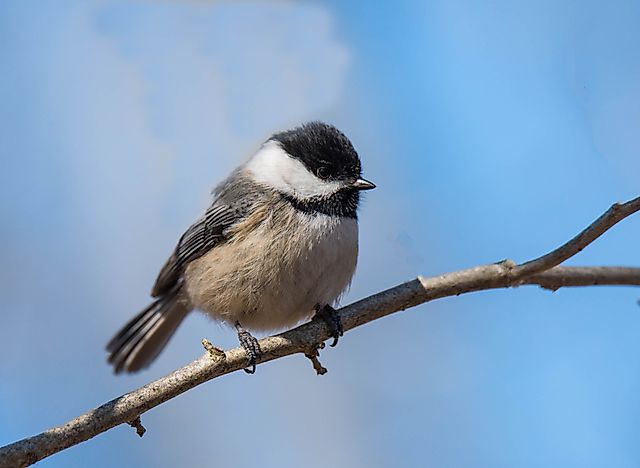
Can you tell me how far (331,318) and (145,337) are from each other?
1.14m

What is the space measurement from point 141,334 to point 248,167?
0.88 m

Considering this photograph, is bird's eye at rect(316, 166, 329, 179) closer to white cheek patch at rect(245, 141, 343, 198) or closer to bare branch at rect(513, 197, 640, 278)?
white cheek patch at rect(245, 141, 343, 198)

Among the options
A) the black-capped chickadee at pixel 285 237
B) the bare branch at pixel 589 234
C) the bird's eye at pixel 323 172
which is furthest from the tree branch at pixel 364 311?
the bird's eye at pixel 323 172

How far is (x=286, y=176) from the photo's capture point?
2531 mm

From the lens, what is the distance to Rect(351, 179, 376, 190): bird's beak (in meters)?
2.43

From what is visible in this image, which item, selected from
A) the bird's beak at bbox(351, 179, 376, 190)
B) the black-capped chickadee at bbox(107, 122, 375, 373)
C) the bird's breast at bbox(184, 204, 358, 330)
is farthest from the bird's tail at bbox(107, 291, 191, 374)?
the bird's beak at bbox(351, 179, 376, 190)

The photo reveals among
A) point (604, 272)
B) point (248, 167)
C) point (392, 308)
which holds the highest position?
point (248, 167)

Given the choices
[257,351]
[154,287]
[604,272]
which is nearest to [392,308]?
[257,351]

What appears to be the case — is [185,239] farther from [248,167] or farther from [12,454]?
[12,454]

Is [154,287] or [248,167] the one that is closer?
[248,167]

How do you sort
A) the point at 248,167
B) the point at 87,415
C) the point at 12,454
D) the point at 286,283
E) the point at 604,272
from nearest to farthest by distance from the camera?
the point at 12,454, the point at 87,415, the point at 604,272, the point at 286,283, the point at 248,167

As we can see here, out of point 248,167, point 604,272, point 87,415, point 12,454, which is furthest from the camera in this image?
point 248,167

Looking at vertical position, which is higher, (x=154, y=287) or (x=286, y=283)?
(x=154, y=287)

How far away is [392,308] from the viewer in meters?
2.12
